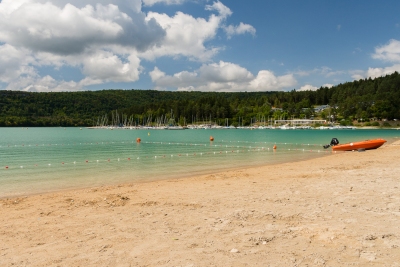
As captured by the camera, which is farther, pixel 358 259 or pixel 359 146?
pixel 359 146

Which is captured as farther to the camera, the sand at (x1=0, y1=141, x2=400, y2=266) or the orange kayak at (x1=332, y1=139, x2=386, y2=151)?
the orange kayak at (x1=332, y1=139, x2=386, y2=151)

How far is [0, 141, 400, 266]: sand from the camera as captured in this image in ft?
20.2

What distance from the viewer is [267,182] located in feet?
50.0

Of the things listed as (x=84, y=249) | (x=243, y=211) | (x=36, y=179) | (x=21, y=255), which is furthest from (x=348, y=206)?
(x=36, y=179)

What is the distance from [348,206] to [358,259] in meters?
4.04

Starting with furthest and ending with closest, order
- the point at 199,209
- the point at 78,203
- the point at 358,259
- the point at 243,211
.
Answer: the point at 78,203 < the point at 199,209 < the point at 243,211 < the point at 358,259

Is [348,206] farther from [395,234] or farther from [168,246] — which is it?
[168,246]

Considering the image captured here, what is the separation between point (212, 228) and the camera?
796 centimetres

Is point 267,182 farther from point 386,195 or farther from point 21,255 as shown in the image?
point 21,255

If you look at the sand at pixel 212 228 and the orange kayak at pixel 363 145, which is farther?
the orange kayak at pixel 363 145

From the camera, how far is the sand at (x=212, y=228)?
6.14 metres

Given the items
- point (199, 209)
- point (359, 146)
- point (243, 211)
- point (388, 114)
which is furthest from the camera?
point (388, 114)

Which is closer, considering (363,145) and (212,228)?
(212,228)

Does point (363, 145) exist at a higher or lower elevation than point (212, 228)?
higher
